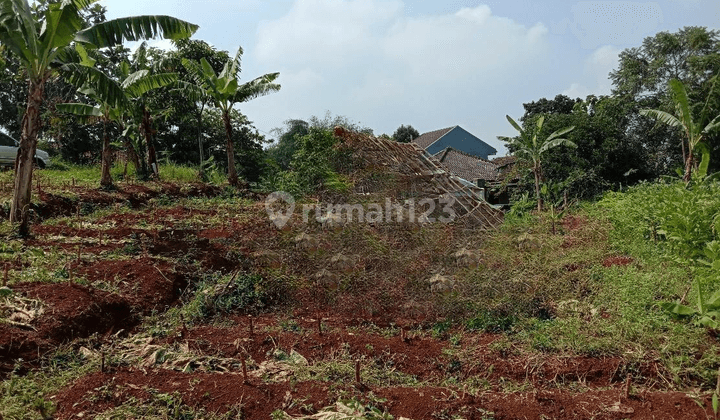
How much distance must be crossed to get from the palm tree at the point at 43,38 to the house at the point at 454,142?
2503 cm

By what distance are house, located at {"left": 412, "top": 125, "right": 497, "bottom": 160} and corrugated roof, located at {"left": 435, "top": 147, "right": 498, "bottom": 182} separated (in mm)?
5203

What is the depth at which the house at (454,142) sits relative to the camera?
32.6 m

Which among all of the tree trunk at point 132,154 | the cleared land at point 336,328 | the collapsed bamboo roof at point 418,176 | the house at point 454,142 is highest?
the house at point 454,142

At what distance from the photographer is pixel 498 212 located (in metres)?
11.9

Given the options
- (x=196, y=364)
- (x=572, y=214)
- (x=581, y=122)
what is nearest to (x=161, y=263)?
(x=196, y=364)

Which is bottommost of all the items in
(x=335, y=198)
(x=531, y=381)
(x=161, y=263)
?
(x=531, y=381)

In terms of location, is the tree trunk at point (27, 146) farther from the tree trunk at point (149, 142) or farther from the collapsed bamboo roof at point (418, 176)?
the tree trunk at point (149, 142)

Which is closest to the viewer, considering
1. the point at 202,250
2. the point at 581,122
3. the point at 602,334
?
the point at 602,334

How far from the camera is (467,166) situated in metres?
25.5

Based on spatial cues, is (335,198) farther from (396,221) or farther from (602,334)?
(602,334)

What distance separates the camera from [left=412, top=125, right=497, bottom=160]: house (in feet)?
107

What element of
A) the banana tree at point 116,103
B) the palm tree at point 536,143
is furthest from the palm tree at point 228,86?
the palm tree at point 536,143

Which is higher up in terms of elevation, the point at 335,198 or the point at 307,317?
the point at 335,198

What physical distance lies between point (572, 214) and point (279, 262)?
8.67 m
